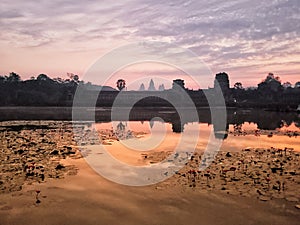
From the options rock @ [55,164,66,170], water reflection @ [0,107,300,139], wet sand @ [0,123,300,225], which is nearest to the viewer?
wet sand @ [0,123,300,225]

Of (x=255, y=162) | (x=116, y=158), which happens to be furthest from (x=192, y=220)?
(x=116, y=158)

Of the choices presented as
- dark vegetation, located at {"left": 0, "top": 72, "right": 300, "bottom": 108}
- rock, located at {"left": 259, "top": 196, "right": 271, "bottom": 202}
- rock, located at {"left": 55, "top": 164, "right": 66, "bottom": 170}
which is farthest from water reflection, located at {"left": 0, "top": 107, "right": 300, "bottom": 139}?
dark vegetation, located at {"left": 0, "top": 72, "right": 300, "bottom": 108}

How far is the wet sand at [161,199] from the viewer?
614 cm

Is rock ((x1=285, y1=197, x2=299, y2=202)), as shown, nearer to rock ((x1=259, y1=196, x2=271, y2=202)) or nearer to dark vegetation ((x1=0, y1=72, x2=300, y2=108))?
rock ((x1=259, y1=196, x2=271, y2=202))

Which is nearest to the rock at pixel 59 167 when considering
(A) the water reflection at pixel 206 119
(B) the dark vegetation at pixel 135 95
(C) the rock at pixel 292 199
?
(C) the rock at pixel 292 199

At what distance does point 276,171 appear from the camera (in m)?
9.75

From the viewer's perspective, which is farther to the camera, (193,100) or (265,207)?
(193,100)

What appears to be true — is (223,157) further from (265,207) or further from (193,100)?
(193,100)

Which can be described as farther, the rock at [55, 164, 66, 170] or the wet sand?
the rock at [55, 164, 66, 170]

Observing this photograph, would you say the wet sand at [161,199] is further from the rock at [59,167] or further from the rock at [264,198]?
the rock at [59,167]

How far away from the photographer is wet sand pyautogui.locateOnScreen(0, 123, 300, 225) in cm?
614

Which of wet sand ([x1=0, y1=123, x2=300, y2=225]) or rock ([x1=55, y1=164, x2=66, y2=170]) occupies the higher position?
rock ([x1=55, y1=164, x2=66, y2=170])

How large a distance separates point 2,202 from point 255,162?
28.4 ft

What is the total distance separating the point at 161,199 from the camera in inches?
291
